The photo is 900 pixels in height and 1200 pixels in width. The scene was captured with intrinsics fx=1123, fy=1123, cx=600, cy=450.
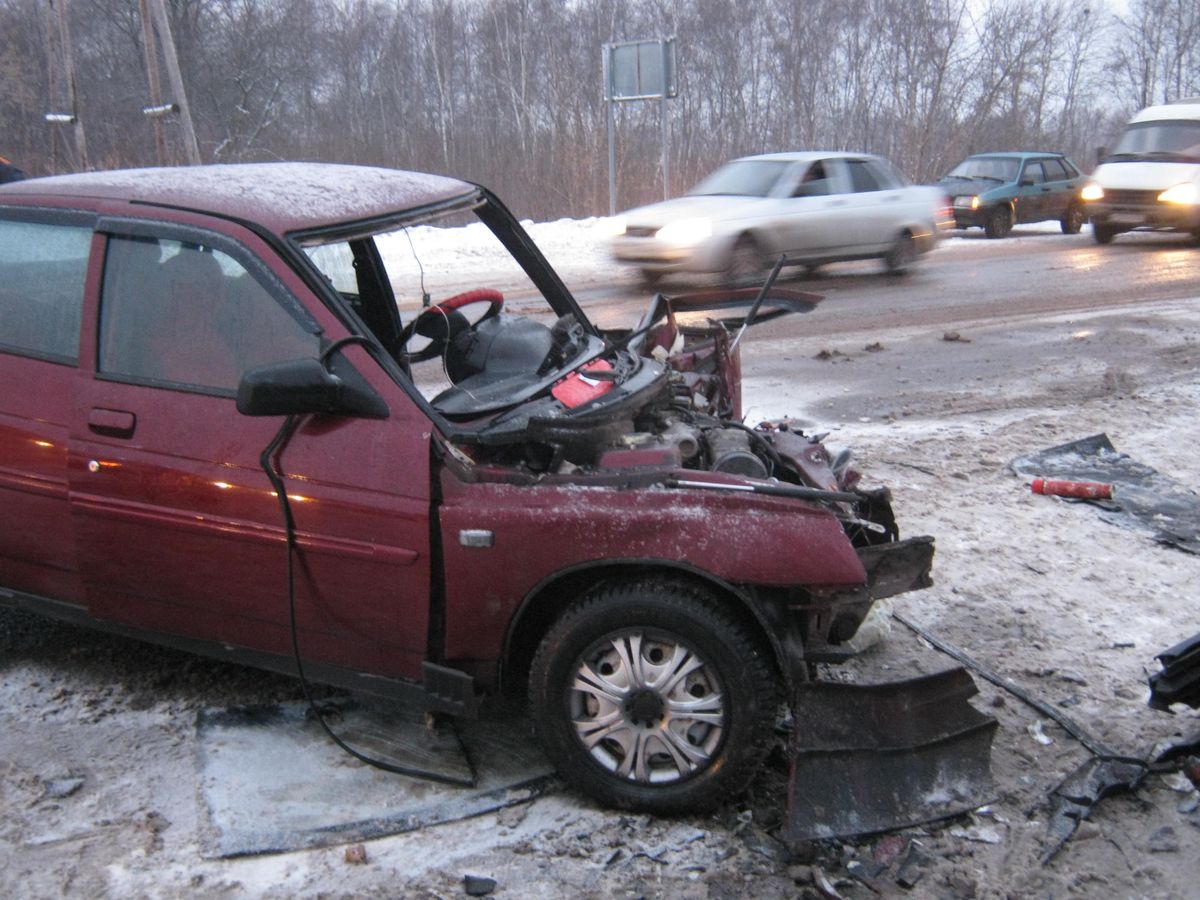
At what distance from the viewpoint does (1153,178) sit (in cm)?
1778

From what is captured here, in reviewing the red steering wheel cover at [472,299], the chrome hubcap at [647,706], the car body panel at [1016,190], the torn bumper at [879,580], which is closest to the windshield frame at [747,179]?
the car body panel at [1016,190]

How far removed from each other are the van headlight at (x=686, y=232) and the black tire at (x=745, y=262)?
423mm

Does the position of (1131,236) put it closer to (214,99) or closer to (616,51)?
(616,51)

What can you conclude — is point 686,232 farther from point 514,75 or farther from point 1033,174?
point 514,75

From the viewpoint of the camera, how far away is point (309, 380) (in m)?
3.23

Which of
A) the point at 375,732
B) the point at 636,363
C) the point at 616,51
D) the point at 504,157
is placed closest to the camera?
the point at 375,732

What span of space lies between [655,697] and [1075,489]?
3756mm

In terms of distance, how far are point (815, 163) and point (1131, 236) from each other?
30.1ft

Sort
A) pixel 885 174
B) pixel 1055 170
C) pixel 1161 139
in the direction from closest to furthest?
pixel 885 174
pixel 1161 139
pixel 1055 170

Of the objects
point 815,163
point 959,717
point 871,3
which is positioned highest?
point 871,3

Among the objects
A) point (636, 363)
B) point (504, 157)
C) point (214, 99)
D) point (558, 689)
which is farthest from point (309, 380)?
point (214, 99)

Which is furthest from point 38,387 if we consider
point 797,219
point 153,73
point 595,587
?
point 153,73

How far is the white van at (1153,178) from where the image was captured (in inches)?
688

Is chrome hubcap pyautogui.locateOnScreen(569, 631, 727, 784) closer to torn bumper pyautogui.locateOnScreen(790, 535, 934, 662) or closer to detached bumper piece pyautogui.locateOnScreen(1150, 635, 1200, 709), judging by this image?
torn bumper pyautogui.locateOnScreen(790, 535, 934, 662)
